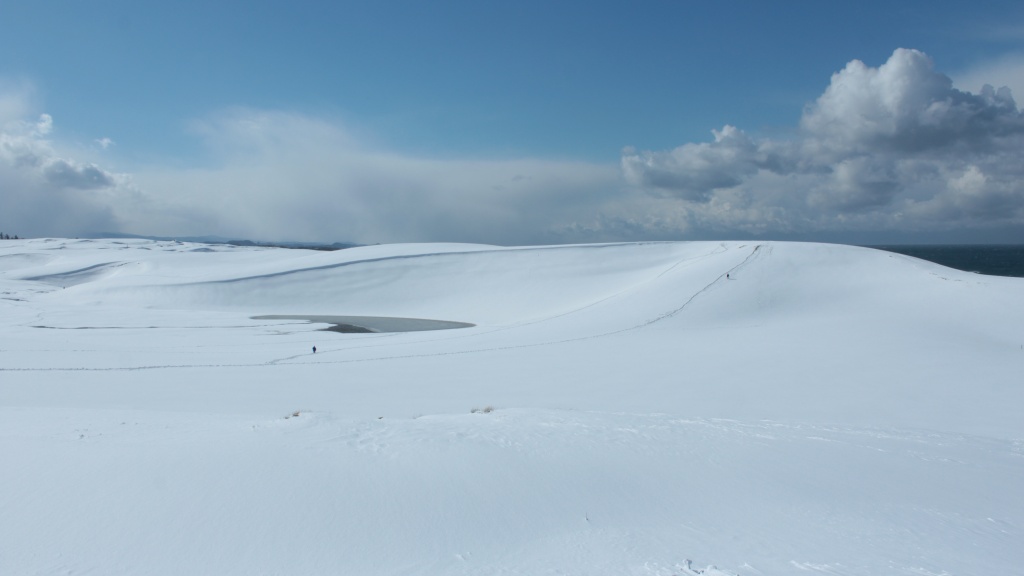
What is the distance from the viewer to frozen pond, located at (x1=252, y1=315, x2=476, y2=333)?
27.0 meters

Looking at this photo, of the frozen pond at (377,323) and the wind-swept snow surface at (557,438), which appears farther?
the frozen pond at (377,323)

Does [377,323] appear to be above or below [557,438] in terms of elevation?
below

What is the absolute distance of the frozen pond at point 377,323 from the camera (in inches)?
1063

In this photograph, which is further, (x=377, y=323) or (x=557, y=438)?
(x=377, y=323)

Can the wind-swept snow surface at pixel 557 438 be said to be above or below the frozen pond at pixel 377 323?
above

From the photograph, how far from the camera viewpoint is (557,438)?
7105 millimetres

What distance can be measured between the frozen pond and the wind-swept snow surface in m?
3.57

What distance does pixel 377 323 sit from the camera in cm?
2947

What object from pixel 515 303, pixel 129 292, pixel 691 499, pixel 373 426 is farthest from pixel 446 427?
pixel 129 292

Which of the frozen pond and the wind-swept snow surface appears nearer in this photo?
the wind-swept snow surface

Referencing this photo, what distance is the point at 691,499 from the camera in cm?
A: 553

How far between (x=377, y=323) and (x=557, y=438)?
77.1 feet

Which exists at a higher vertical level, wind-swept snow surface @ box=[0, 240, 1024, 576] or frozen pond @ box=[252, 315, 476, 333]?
wind-swept snow surface @ box=[0, 240, 1024, 576]

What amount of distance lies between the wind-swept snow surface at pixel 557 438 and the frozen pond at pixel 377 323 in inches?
140
